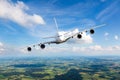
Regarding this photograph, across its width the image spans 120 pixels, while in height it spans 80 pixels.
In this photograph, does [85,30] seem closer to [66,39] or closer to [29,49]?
[66,39]

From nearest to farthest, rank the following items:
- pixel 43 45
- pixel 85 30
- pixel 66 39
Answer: pixel 85 30 < pixel 66 39 < pixel 43 45

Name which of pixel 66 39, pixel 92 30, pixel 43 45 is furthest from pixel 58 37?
pixel 92 30

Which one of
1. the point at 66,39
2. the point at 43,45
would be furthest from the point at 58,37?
the point at 43,45

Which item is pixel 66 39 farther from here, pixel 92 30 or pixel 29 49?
pixel 29 49

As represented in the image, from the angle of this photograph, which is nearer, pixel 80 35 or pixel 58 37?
pixel 80 35

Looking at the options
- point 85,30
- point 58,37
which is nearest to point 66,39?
point 58,37

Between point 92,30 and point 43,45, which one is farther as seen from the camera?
point 43,45

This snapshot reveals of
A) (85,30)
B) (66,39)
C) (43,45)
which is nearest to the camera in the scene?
(85,30)

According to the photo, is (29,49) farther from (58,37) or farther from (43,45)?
(58,37)
